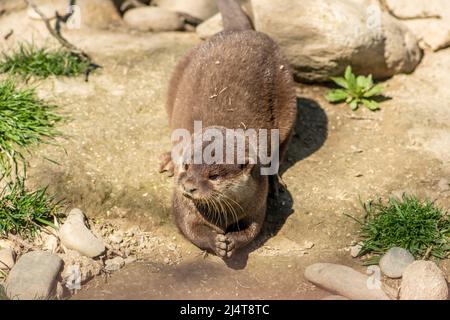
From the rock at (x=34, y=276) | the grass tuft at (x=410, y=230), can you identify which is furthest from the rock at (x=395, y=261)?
the rock at (x=34, y=276)

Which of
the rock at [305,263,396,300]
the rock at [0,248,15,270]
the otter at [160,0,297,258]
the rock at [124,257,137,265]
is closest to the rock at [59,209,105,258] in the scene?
the rock at [124,257,137,265]

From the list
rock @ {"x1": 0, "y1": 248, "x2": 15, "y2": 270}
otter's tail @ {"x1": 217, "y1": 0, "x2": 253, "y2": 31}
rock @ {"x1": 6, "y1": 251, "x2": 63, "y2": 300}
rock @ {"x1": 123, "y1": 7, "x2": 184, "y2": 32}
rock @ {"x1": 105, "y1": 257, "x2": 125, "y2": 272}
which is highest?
otter's tail @ {"x1": 217, "y1": 0, "x2": 253, "y2": 31}

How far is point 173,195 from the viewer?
4.37m

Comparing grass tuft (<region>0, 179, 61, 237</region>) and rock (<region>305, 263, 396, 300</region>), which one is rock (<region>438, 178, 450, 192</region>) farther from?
grass tuft (<region>0, 179, 61, 237</region>)

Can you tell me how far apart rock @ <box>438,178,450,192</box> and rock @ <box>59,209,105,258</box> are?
2.04 metres

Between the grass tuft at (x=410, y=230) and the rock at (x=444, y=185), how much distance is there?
0.21 metres

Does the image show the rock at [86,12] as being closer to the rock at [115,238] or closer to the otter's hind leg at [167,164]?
the otter's hind leg at [167,164]

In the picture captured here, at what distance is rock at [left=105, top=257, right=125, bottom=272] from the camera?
407cm

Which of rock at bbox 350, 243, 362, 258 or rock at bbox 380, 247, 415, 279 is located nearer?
rock at bbox 380, 247, 415, 279

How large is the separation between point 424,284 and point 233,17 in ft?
7.99

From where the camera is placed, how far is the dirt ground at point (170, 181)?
405 centimetres
